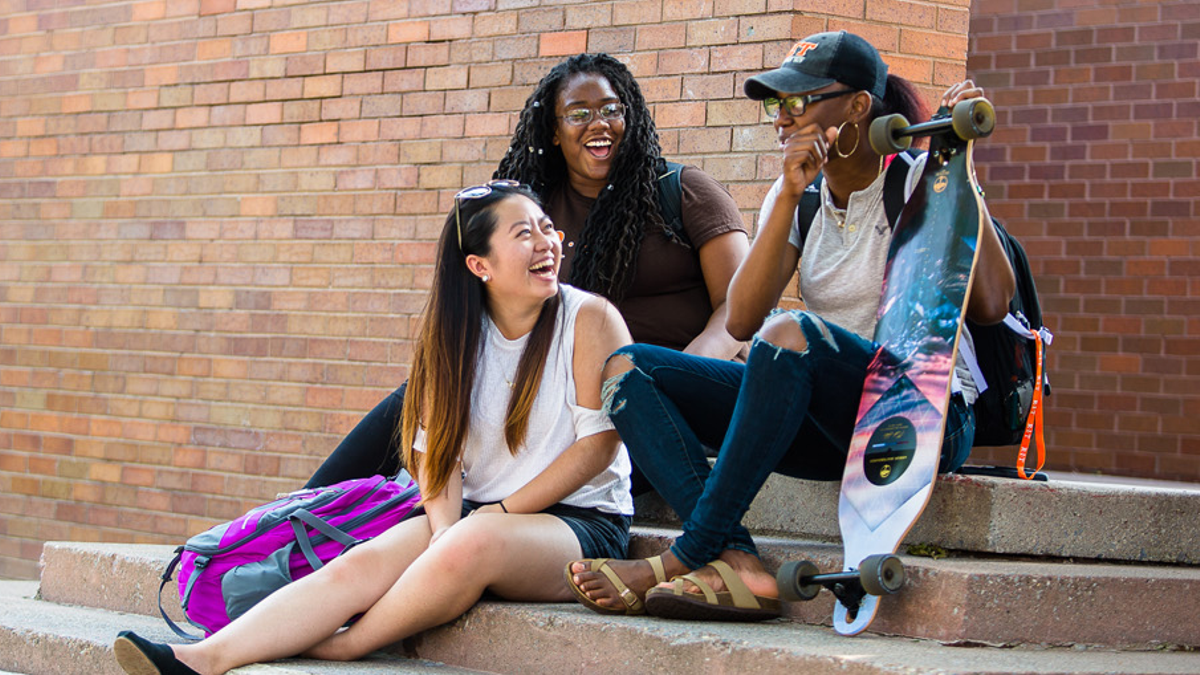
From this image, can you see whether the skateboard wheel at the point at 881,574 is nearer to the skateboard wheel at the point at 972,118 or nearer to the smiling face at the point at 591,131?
the skateboard wheel at the point at 972,118

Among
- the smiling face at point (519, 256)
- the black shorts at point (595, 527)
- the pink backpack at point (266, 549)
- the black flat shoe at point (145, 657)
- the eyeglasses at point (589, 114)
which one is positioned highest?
the eyeglasses at point (589, 114)

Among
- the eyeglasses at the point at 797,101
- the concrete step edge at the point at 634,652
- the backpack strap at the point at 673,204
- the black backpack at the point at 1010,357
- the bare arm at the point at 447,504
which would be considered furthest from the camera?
the backpack strap at the point at 673,204

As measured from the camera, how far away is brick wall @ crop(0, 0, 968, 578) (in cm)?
461

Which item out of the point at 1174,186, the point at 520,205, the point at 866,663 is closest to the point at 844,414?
the point at 866,663

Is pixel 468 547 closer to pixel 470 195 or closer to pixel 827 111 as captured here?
pixel 470 195

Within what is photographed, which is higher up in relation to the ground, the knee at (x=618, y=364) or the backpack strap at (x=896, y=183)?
the backpack strap at (x=896, y=183)

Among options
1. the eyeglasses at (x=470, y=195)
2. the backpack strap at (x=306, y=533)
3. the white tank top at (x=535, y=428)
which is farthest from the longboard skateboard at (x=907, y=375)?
the backpack strap at (x=306, y=533)

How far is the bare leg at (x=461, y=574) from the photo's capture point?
300 centimetres

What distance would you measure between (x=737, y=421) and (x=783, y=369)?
15cm

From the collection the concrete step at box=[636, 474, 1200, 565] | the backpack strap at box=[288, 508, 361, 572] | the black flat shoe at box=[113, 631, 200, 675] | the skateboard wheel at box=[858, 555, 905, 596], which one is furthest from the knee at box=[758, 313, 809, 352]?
the black flat shoe at box=[113, 631, 200, 675]

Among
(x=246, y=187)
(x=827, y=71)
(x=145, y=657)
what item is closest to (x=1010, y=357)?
(x=827, y=71)

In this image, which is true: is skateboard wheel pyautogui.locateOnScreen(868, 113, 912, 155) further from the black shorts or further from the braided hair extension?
the black shorts

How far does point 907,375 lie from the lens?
9.17 feet

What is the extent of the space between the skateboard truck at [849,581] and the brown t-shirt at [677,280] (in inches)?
43.9
